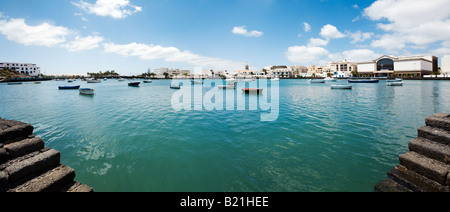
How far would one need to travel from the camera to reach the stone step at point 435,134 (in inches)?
196

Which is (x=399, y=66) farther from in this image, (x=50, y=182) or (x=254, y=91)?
(x=50, y=182)

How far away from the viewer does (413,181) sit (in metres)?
4.73

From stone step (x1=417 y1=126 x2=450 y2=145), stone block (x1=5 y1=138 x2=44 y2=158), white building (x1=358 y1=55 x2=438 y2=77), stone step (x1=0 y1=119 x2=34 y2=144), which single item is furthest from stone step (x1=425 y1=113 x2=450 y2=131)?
white building (x1=358 y1=55 x2=438 y2=77)

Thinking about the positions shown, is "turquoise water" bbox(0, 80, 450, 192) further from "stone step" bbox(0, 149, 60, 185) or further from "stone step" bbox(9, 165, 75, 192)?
"stone step" bbox(0, 149, 60, 185)

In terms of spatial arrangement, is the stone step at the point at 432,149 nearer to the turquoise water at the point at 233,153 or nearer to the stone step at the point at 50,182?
the turquoise water at the point at 233,153

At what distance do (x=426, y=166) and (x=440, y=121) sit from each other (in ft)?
5.89

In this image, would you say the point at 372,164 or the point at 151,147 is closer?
the point at 372,164

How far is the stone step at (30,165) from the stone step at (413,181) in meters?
8.84

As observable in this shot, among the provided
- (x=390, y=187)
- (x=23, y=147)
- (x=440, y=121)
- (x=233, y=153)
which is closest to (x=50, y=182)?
(x=23, y=147)

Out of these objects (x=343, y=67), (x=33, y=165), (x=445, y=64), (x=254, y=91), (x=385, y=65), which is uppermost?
(x=343, y=67)
